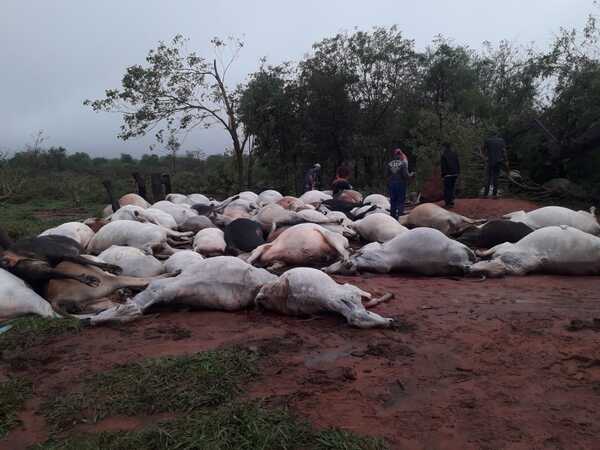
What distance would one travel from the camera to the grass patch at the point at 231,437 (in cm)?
225

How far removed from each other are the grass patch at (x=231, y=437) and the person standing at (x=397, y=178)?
739cm

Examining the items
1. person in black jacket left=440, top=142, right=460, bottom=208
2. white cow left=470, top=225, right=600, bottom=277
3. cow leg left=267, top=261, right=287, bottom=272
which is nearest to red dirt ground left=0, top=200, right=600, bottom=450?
white cow left=470, top=225, right=600, bottom=277

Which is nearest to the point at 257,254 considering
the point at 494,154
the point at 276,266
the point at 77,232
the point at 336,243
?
the point at 276,266

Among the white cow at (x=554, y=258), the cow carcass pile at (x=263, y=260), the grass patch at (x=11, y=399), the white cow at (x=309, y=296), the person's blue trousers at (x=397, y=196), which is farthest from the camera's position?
the person's blue trousers at (x=397, y=196)

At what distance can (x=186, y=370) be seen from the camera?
3021 mm

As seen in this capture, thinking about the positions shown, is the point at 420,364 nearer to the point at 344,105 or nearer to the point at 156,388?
the point at 156,388

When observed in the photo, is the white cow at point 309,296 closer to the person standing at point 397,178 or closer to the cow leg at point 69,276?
the cow leg at point 69,276

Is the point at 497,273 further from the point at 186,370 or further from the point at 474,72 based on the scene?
the point at 474,72

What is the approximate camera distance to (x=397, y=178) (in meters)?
9.41

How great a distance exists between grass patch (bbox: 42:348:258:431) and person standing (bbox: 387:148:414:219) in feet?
22.1

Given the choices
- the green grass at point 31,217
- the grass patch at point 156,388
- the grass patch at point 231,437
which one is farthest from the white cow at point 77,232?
the grass patch at point 231,437

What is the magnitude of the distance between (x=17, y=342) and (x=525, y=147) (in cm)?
1432

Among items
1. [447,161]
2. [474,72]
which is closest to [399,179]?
[447,161]

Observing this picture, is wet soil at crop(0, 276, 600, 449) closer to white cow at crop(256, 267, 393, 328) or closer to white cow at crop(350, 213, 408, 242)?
white cow at crop(256, 267, 393, 328)
